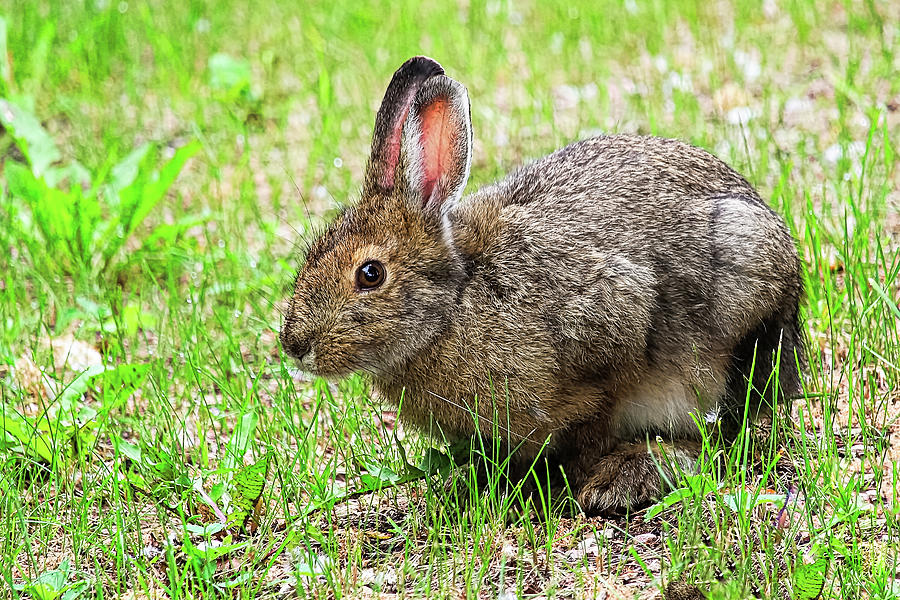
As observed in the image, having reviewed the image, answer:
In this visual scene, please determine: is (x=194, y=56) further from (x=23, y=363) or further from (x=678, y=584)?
(x=678, y=584)

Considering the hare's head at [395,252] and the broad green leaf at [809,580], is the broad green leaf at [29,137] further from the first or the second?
the broad green leaf at [809,580]

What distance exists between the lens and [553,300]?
156 inches

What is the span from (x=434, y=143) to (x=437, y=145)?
12mm

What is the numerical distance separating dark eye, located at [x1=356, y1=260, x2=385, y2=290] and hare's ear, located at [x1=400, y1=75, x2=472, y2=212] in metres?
0.28

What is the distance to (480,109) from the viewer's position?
7344 mm

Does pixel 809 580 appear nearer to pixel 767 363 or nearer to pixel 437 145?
pixel 767 363

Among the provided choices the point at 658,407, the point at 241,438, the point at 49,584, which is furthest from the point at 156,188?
the point at 658,407

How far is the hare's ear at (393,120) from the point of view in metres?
4.03

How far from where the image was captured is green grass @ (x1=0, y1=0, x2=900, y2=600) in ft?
11.9

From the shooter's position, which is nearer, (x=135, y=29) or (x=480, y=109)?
(x=480, y=109)

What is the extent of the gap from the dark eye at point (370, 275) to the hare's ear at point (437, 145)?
28 cm

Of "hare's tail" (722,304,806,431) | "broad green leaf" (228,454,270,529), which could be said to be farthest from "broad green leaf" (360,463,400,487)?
"hare's tail" (722,304,806,431)

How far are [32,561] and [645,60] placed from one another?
18.6 feet

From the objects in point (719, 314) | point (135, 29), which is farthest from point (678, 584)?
point (135, 29)
